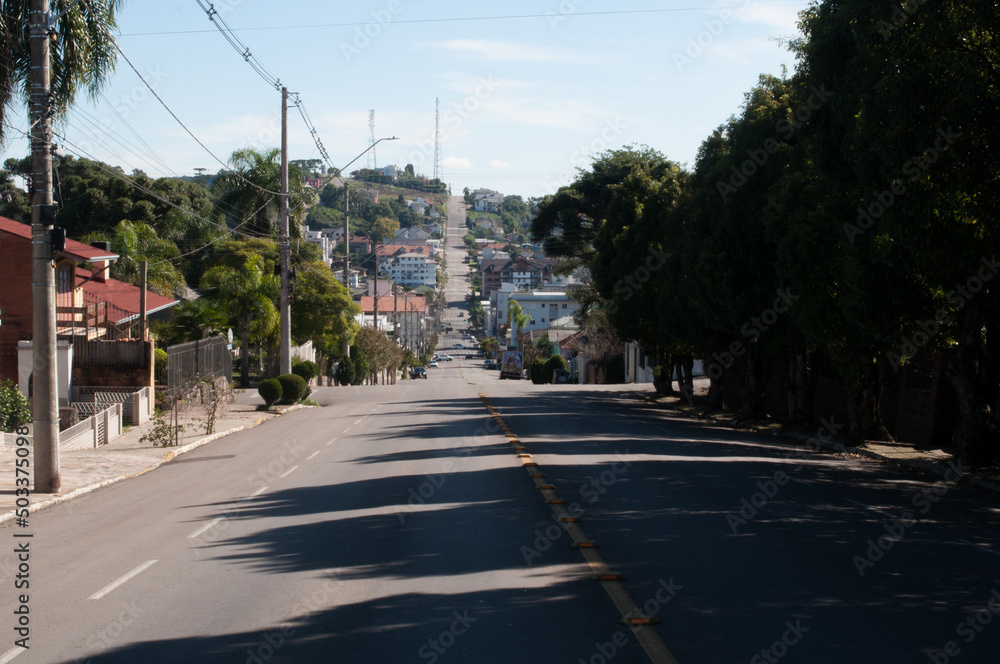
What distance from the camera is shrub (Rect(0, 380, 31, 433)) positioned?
2097 cm

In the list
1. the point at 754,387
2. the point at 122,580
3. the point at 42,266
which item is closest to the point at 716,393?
the point at 754,387

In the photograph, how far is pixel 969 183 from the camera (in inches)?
507

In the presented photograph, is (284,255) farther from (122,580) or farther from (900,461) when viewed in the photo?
(122,580)

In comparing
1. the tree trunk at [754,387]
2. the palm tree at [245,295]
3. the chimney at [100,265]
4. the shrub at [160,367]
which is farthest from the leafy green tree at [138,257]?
the tree trunk at [754,387]

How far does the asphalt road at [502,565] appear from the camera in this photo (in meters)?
6.62

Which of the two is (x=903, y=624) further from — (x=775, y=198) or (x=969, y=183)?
(x=775, y=198)

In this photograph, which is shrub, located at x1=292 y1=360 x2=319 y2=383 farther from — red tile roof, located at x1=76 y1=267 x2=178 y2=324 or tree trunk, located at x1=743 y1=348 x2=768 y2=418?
tree trunk, located at x1=743 y1=348 x2=768 y2=418

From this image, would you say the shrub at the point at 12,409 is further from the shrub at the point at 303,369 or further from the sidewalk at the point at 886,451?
the shrub at the point at 303,369

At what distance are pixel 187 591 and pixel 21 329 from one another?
24.3 m

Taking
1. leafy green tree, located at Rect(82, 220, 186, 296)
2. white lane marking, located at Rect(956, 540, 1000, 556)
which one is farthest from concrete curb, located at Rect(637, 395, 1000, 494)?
leafy green tree, located at Rect(82, 220, 186, 296)

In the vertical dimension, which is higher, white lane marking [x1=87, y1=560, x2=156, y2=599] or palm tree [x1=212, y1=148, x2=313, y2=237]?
palm tree [x1=212, y1=148, x2=313, y2=237]

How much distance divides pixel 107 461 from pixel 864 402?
699 inches

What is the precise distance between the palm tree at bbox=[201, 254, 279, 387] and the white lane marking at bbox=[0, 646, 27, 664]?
3665cm

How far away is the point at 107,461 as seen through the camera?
18312mm
